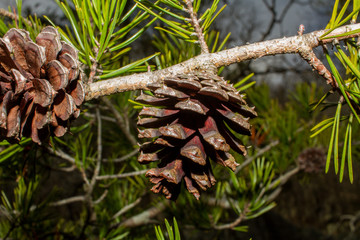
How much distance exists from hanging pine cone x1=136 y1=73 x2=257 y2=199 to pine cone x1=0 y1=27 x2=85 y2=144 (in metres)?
0.10

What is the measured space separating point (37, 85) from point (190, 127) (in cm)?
18

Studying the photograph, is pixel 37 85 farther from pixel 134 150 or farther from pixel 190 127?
pixel 134 150

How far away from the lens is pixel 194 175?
1.03ft

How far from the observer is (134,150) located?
87 centimetres

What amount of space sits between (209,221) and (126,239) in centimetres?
24

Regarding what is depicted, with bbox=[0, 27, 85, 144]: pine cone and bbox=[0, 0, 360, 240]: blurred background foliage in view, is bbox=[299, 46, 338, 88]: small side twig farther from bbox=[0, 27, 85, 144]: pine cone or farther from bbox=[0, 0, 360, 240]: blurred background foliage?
bbox=[0, 27, 85, 144]: pine cone

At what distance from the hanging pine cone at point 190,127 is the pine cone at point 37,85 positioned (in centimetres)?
10

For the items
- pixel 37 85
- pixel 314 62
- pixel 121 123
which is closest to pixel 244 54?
pixel 314 62

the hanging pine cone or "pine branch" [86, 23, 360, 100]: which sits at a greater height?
"pine branch" [86, 23, 360, 100]

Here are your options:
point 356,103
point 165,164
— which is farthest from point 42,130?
point 356,103

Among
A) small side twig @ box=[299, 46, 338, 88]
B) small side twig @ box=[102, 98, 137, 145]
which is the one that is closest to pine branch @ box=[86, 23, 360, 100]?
small side twig @ box=[299, 46, 338, 88]

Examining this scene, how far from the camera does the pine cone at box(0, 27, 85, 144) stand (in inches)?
11.8

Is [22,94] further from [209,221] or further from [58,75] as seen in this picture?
[209,221]

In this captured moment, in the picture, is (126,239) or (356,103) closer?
(356,103)
